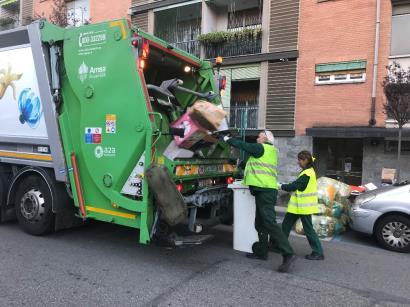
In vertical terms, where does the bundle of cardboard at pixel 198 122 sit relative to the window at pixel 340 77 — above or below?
below

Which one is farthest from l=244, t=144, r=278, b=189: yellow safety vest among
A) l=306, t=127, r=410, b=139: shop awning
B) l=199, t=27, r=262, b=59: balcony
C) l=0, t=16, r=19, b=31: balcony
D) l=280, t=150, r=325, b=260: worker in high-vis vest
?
l=0, t=16, r=19, b=31: balcony

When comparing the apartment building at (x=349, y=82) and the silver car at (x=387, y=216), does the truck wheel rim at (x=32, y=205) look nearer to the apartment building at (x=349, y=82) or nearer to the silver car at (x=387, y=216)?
the silver car at (x=387, y=216)

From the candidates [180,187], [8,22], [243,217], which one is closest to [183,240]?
[180,187]

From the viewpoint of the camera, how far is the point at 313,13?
39.8 feet

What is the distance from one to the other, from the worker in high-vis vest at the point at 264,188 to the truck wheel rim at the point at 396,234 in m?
2.22

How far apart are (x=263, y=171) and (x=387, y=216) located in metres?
2.59

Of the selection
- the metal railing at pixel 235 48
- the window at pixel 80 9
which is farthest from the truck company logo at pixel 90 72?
the window at pixel 80 9

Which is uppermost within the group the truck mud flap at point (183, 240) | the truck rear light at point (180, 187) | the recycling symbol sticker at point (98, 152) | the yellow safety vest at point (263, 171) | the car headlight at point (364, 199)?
the recycling symbol sticker at point (98, 152)

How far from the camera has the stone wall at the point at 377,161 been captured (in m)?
10.7

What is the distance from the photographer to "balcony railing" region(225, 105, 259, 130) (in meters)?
13.6

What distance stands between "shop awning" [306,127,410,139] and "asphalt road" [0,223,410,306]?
5499mm

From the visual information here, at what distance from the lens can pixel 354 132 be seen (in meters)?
10.9

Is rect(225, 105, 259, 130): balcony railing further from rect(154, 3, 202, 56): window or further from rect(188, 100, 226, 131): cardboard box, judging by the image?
rect(188, 100, 226, 131): cardboard box

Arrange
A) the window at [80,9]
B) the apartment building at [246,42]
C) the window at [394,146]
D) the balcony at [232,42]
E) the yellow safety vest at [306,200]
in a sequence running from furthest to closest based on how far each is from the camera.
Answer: the window at [80,9] → the balcony at [232,42] → the apartment building at [246,42] → the window at [394,146] → the yellow safety vest at [306,200]
